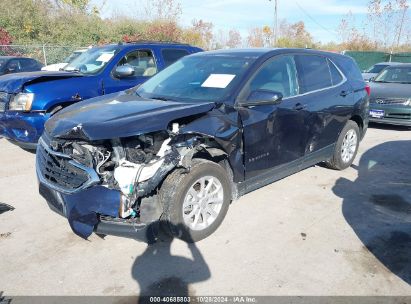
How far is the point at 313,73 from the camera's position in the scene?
4.91m

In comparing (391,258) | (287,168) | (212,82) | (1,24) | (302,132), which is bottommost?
(391,258)

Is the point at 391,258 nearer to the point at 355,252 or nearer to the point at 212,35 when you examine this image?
the point at 355,252

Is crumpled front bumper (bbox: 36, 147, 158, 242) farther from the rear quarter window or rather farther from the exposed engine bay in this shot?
the rear quarter window

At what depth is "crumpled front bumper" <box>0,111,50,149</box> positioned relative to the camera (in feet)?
18.3

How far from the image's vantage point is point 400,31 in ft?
129

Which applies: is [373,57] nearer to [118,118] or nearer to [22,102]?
[22,102]

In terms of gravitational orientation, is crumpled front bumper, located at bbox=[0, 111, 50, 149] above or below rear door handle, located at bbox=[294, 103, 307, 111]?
below

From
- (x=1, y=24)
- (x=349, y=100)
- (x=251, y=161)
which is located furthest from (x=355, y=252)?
(x=1, y=24)

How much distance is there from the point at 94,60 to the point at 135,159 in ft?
14.1

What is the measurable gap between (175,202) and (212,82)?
1.50 meters

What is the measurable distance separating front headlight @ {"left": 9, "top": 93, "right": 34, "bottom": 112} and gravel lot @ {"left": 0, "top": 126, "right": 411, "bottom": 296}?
1325 mm

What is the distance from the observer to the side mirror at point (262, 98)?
3.82 m

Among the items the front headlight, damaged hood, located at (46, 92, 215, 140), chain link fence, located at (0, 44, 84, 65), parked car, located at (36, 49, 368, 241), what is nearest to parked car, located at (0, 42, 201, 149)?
the front headlight

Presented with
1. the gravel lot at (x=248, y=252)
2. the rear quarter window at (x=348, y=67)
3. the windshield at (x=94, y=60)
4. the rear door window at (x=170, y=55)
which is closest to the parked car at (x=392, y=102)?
the rear quarter window at (x=348, y=67)
